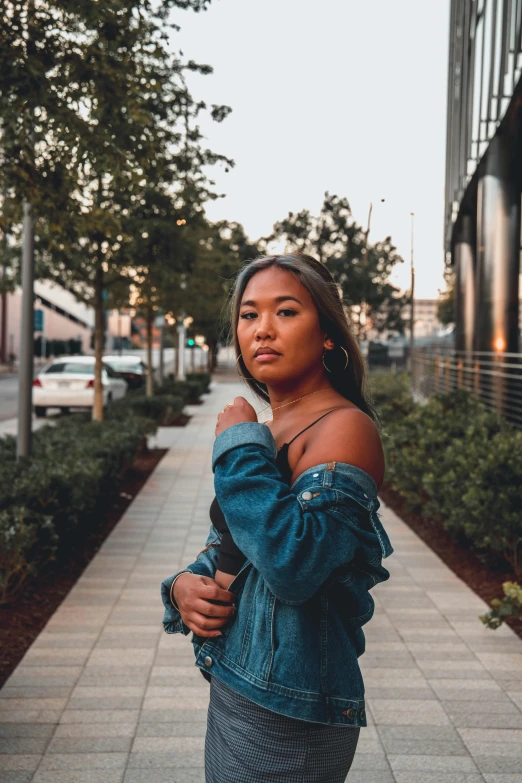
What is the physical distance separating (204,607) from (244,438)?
0.35 m

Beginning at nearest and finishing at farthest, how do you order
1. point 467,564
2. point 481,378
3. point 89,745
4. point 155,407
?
point 89,745
point 467,564
point 481,378
point 155,407

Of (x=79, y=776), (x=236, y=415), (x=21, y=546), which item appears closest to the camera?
(x=236, y=415)

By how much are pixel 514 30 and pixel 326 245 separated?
65553 mm

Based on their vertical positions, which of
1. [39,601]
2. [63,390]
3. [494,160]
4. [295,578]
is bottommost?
[39,601]

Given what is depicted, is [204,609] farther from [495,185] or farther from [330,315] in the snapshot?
[495,185]

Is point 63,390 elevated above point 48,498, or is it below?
above

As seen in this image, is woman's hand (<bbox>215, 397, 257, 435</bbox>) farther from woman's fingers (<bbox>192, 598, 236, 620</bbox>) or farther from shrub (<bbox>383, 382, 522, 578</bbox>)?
shrub (<bbox>383, 382, 522, 578</bbox>)

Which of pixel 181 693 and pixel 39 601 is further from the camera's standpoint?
pixel 39 601

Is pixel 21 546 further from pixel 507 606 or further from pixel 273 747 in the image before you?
pixel 273 747

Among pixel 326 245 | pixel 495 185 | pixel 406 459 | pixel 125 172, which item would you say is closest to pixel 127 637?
pixel 125 172

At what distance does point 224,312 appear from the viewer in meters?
2.40

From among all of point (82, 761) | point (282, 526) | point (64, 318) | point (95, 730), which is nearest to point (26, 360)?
point (95, 730)

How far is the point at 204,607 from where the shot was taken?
1.88m

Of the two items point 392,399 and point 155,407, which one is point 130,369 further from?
point 392,399
